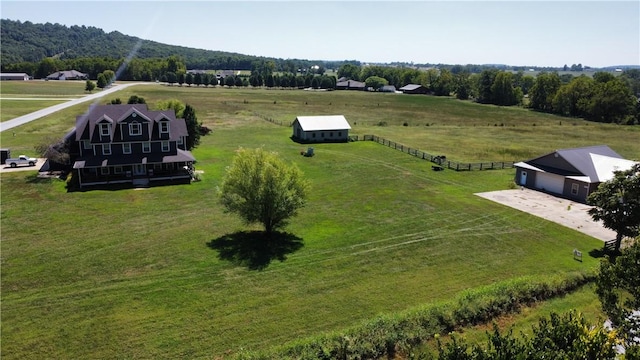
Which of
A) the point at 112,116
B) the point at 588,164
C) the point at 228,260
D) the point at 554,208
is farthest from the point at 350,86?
the point at 228,260

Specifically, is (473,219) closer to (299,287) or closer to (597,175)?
(597,175)

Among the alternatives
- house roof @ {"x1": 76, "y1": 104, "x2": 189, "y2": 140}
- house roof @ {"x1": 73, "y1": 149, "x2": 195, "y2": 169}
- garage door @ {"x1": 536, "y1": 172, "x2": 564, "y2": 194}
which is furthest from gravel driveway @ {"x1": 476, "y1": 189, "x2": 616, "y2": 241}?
house roof @ {"x1": 76, "y1": 104, "x2": 189, "y2": 140}

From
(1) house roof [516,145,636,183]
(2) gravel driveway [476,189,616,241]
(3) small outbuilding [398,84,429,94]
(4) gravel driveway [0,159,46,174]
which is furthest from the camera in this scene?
(3) small outbuilding [398,84,429,94]

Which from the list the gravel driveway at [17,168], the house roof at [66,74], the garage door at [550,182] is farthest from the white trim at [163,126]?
the house roof at [66,74]

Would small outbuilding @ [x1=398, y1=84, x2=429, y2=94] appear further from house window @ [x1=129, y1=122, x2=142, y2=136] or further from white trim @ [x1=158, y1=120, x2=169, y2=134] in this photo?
house window @ [x1=129, y1=122, x2=142, y2=136]

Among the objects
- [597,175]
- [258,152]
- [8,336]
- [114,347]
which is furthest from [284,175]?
[597,175]

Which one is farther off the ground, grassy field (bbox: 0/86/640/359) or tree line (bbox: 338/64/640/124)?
tree line (bbox: 338/64/640/124)
